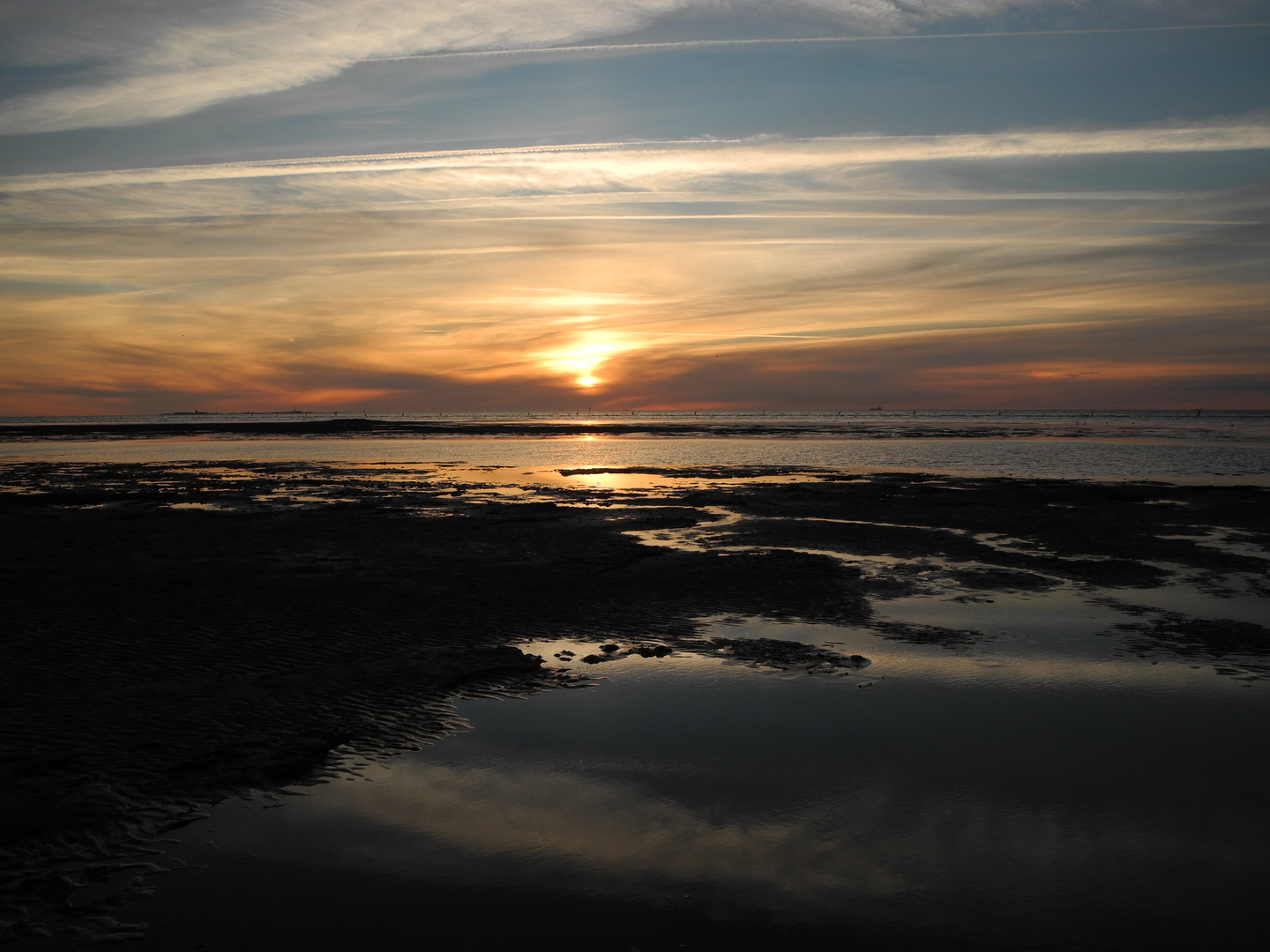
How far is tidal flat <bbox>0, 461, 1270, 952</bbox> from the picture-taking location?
5.52m

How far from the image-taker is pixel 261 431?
101375 millimetres

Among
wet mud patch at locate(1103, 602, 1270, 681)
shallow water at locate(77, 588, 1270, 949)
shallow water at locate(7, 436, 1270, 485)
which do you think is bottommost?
shallow water at locate(77, 588, 1270, 949)

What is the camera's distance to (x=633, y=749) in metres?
8.25

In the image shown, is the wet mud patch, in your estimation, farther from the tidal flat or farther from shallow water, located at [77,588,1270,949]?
shallow water, located at [77,588,1270,949]

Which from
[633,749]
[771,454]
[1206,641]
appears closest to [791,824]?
[633,749]

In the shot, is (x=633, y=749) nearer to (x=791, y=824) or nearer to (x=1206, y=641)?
(x=791, y=824)

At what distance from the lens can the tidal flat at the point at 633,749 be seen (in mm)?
5520

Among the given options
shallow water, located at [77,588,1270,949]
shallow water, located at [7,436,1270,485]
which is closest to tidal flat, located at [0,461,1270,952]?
shallow water, located at [77,588,1270,949]

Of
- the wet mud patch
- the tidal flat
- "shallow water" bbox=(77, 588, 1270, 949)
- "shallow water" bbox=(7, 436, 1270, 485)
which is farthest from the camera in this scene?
"shallow water" bbox=(7, 436, 1270, 485)

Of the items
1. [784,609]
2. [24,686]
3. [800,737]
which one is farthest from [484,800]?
[784,609]

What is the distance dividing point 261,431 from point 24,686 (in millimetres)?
100212

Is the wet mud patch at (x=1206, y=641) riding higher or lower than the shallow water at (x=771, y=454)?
lower

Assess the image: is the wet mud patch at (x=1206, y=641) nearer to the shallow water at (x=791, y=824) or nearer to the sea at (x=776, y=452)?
the shallow water at (x=791, y=824)

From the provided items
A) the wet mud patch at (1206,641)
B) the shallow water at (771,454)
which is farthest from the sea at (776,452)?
the wet mud patch at (1206,641)
